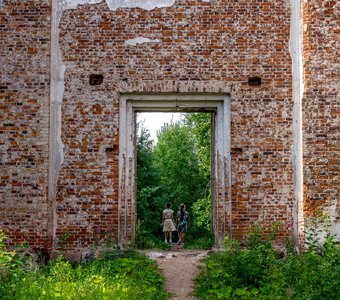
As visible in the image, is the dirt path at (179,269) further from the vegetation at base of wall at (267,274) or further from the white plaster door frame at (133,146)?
the white plaster door frame at (133,146)

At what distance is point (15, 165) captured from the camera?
10109 millimetres

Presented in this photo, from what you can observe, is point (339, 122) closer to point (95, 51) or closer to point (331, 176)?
point (331, 176)

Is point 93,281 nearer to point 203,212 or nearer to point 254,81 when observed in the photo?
point 254,81

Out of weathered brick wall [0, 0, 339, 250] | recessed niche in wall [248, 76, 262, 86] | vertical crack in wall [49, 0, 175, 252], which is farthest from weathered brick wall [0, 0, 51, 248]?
recessed niche in wall [248, 76, 262, 86]

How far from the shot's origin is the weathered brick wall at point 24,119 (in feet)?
32.8

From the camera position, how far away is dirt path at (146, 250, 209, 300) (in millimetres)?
8912

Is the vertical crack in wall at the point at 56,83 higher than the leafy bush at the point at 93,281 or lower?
higher

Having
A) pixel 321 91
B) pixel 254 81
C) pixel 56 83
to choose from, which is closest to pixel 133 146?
pixel 56 83

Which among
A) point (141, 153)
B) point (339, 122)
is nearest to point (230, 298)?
point (339, 122)

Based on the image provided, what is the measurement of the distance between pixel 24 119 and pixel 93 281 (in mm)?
3588

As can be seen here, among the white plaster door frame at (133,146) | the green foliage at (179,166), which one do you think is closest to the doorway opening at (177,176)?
the green foliage at (179,166)

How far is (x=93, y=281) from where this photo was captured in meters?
8.01

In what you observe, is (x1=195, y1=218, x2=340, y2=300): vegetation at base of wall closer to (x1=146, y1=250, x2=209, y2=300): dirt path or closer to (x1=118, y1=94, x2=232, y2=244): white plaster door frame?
(x1=146, y1=250, x2=209, y2=300): dirt path

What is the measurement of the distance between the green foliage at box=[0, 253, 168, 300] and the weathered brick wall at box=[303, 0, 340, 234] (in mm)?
3408
